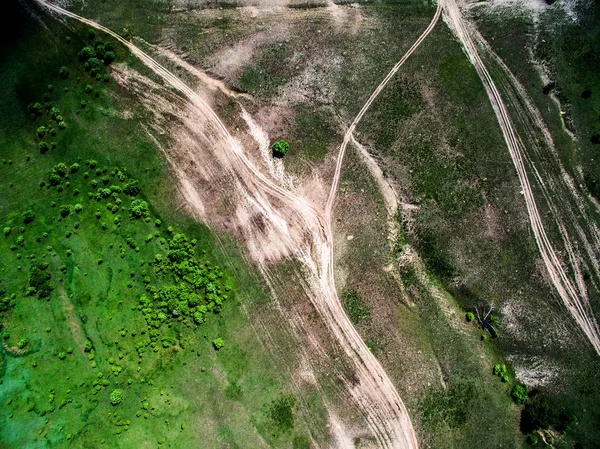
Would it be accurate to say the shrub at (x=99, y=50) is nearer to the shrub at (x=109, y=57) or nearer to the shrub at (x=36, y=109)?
the shrub at (x=109, y=57)

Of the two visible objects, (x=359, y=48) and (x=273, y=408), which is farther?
(x=359, y=48)

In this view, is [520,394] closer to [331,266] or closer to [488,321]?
[488,321]

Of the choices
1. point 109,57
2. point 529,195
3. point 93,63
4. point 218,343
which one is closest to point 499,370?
point 529,195

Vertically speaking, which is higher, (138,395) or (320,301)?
(320,301)

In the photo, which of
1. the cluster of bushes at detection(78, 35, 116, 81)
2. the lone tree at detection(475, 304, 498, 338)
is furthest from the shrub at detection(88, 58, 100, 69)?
the lone tree at detection(475, 304, 498, 338)

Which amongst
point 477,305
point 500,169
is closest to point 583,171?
point 500,169

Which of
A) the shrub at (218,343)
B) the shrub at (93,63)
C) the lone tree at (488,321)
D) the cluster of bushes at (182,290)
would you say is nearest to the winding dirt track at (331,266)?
the shrub at (93,63)

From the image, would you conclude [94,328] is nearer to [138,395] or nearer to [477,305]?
[138,395]
